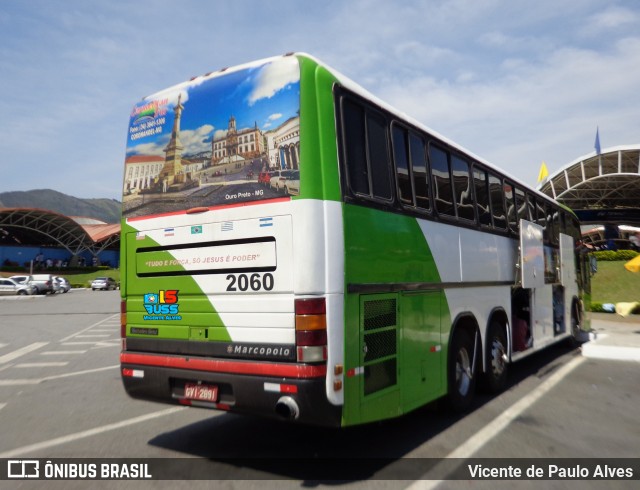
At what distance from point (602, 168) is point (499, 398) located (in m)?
65.6

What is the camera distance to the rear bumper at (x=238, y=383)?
4387 mm

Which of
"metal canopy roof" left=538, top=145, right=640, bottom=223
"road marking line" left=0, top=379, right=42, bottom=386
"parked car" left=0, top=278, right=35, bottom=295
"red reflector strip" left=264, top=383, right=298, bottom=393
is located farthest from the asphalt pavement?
"metal canopy roof" left=538, top=145, right=640, bottom=223

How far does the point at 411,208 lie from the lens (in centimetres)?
577

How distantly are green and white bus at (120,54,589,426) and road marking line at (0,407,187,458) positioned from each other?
39.3 inches

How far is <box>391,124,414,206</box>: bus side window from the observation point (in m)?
5.63

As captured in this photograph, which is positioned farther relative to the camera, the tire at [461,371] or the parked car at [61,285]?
the parked car at [61,285]

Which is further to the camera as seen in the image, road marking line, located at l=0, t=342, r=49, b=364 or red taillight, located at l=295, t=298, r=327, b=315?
road marking line, located at l=0, t=342, r=49, b=364

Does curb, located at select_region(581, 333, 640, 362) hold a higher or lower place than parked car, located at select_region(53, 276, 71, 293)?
lower

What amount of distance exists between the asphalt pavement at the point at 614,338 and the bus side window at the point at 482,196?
579 centimetres

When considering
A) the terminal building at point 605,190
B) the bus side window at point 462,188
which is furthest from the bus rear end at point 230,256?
the terminal building at point 605,190

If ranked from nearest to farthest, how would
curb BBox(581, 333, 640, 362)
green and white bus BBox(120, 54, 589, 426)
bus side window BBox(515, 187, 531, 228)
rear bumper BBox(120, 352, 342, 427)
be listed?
rear bumper BBox(120, 352, 342, 427)
green and white bus BBox(120, 54, 589, 426)
bus side window BBox(515, 187, 531, 228)
curb BBox(581, 333, 640, 362)

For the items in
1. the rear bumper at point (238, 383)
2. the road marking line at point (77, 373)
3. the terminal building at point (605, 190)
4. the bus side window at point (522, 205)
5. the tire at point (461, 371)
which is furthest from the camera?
the terminal building at point (605, 190)

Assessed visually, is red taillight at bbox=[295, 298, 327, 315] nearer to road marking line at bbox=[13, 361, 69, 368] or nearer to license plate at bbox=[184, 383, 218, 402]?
license plate at bbox=[184, 383, 218, 402]

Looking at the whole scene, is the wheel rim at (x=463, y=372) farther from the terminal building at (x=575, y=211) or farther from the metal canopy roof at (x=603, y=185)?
the metal canopy roof at (x=603, y=185)
